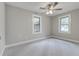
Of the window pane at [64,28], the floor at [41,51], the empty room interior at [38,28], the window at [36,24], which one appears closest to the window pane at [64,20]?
the empty room interior at [38,28]

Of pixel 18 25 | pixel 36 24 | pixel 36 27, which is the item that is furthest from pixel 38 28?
pixel 18 25

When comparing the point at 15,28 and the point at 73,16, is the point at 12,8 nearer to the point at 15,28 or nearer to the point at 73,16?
the point at 15,28

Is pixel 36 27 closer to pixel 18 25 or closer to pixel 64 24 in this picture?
pixel 18 25

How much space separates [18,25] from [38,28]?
1884mm

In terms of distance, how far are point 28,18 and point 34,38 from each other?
1.39 meters

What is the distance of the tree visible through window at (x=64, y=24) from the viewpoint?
16.7 ft

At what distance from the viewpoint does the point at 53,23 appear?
637cm

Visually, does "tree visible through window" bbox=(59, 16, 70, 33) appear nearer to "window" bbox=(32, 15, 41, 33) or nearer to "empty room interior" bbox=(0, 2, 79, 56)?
"empty room interior" bbox=(0, 2, 79, 56)

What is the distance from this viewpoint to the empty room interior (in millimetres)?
2869

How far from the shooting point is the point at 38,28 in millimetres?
5547

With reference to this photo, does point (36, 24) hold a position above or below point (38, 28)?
above

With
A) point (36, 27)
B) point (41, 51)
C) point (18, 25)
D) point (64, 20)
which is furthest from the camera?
point (64, 20)

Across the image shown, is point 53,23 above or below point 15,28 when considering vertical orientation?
above

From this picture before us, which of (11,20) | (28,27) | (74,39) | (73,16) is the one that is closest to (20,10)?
(11,20)
